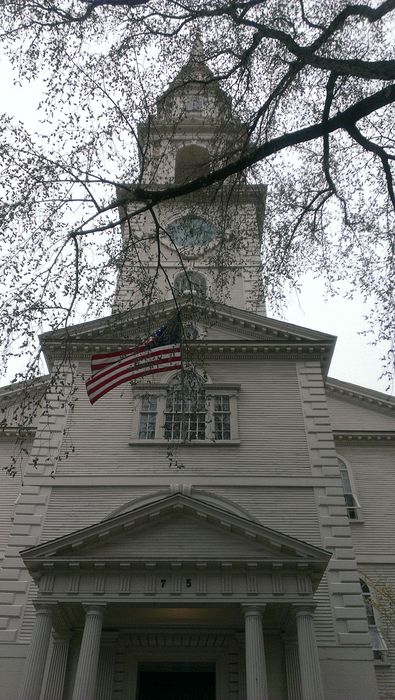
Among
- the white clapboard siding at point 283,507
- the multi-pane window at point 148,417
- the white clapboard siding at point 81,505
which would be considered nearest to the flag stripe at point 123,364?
the multi-pane window at point 148,417

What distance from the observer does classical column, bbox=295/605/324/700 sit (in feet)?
36.3

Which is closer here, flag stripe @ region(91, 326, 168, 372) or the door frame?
the door frame

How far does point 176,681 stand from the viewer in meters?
13.7

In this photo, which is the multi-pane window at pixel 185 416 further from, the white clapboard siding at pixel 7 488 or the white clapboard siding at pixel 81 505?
the white clapboard siding at pixel 7 488

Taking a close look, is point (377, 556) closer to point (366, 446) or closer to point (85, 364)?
point (366, 446)

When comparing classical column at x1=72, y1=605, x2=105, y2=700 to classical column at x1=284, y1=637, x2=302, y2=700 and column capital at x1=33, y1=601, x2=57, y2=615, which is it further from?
classical column at x1=284, y1=637, x2=302, y2=700

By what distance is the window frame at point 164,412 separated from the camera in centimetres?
1664

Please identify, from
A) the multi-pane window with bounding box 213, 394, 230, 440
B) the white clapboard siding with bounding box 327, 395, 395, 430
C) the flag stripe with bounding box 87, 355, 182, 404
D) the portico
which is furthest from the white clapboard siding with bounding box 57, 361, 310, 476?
the white clapboard siding with bounding box 327, 395, 395, 430

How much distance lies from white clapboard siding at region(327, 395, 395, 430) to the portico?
10.4m

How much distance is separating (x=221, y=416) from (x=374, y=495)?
682 centimetres

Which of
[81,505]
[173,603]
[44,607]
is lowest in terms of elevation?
[44,607]

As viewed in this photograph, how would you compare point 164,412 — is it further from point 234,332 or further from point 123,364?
point 234,332

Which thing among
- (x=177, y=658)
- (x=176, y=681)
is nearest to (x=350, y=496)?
(x=177, y=658)

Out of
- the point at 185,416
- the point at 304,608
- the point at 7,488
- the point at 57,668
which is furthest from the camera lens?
the point at 7,488
